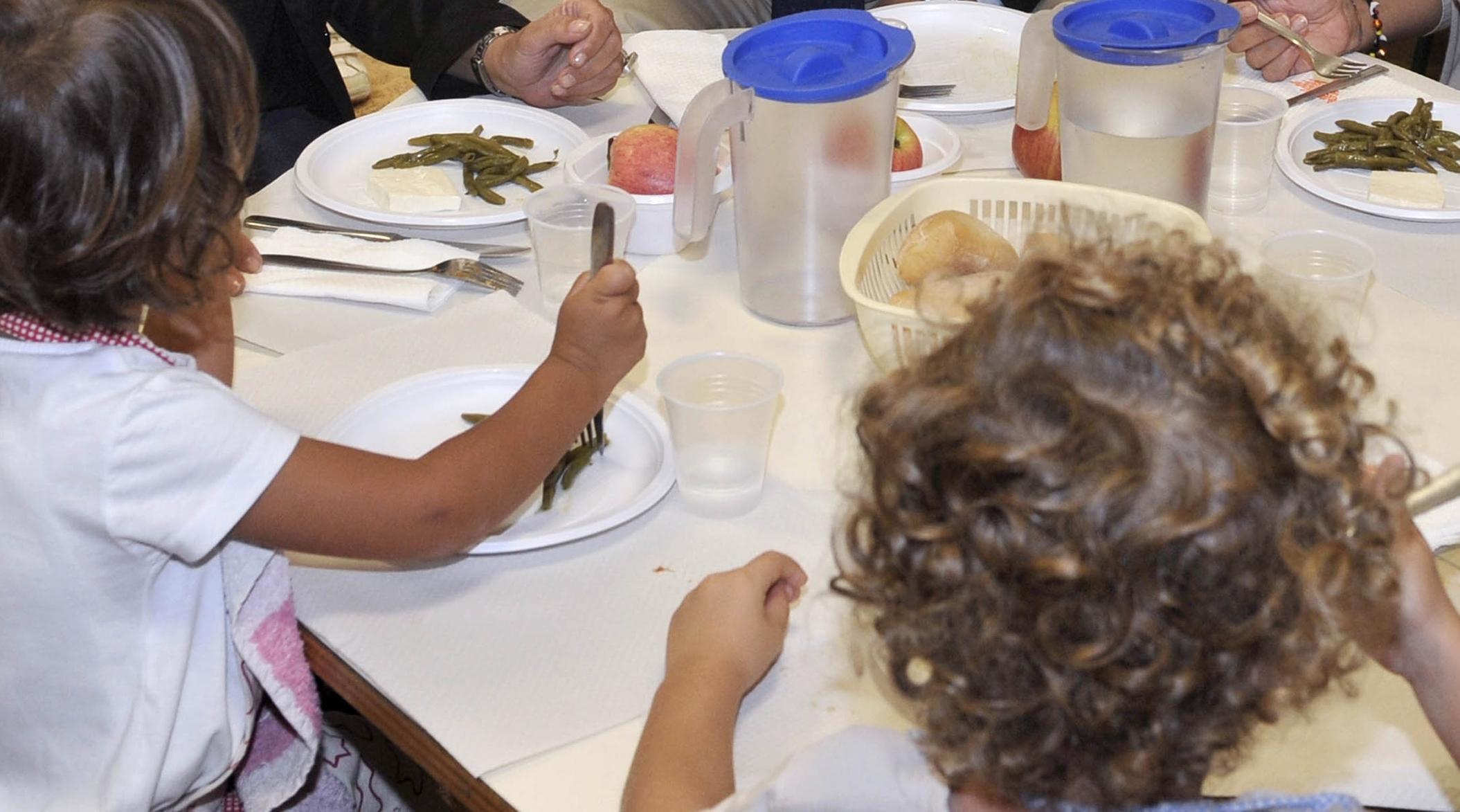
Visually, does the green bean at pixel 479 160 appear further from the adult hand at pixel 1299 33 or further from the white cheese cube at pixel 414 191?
the adult hand at pixel 1299 33

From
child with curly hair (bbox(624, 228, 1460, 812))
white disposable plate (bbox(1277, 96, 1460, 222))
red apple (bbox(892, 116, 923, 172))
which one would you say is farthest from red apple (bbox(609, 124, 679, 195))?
child with curly hair (bbox(624, 228, 1460, 812))

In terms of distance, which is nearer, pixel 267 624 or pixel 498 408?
pixel 267 624

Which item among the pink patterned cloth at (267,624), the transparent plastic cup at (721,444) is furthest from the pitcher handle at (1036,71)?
the pink patterned cloth at (267,624)

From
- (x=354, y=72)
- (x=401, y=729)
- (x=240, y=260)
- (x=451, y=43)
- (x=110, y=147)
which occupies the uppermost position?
(x=110, y=147)

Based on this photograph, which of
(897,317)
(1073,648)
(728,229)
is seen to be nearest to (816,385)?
(897,317)

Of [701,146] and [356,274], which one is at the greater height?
[701,146]

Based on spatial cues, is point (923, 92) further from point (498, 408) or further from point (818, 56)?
point (498, 408)

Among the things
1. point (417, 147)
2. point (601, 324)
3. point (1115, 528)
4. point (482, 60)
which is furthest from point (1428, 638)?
point (482, 60)

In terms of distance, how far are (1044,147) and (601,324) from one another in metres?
0.60

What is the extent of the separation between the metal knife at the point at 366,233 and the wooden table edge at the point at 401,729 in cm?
52

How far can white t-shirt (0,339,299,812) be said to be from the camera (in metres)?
0.92

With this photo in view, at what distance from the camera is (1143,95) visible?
1320mm

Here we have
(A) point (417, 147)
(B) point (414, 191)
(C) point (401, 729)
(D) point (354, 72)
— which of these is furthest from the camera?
(D) point (354, 72)

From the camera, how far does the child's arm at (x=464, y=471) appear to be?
0.98 m
